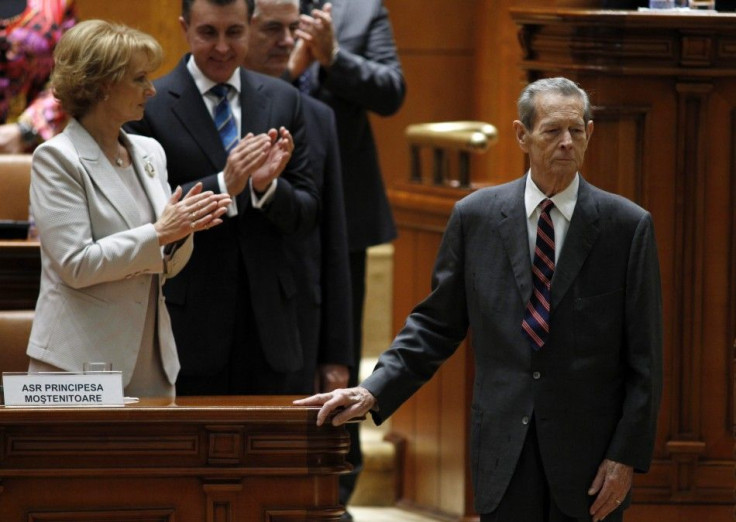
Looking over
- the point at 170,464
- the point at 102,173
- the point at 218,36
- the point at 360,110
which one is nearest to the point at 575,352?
the point at 170,464

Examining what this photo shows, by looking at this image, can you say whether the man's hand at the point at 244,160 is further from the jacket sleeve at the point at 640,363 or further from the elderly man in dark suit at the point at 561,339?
the jacket sleeve at the point at 640,363

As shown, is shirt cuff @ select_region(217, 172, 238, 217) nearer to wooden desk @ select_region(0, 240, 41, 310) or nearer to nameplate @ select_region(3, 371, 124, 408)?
wooden desk @ select_region(0, 240, 41, 310)

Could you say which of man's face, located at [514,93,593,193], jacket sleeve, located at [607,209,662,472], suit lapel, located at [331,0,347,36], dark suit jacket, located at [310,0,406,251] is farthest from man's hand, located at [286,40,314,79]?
jacket sleeve, located at [607,209,662,472]

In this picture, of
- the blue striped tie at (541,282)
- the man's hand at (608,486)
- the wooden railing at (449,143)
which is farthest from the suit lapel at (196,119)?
the wooden railing at (449,143)

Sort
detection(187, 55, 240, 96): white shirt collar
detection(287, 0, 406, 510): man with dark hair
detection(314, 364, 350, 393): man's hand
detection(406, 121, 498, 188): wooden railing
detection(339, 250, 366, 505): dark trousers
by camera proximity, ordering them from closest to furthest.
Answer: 1. detection(187, 55, 240, 96): white shirt collar
2. detection(314, 364, 350, 393): man's hand
3. detection(287, 0, 406, 510): man with dark hair
4. detection(339, 250, 366, 505): dark trousers
5. detection(406, 121, 498, 188): wooden railing

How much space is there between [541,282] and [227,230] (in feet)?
3.70

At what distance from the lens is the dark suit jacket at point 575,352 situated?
2.99 metres

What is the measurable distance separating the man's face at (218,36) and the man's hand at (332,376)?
2.98ft

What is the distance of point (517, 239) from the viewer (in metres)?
3.06

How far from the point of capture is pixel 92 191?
3.38m

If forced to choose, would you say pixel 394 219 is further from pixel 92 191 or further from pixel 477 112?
pixel 92 191

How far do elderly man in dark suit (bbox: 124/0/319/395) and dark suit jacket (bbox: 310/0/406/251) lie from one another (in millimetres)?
1037

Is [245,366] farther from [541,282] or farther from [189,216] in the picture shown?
[541,282]

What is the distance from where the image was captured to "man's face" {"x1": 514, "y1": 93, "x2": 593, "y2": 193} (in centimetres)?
299
